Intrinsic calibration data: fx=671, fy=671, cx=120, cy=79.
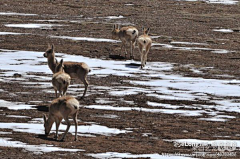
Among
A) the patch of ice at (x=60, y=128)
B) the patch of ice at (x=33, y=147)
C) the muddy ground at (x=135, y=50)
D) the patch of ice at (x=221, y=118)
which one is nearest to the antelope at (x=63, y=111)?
the muddy ground at (x=135, y=50)

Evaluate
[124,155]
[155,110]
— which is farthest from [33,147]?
[155,110]

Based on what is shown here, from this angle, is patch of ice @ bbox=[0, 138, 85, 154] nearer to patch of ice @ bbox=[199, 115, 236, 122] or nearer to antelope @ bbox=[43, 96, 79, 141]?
antelope @ bbox=[43, 96, 79, 141]

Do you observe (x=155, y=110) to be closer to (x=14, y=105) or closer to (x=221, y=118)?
(x=221, y=118)

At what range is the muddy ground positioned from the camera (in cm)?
1462

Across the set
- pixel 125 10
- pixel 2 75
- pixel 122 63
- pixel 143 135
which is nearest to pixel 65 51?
pixel 122 63

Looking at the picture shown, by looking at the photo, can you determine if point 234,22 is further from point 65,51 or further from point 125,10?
point 65,51

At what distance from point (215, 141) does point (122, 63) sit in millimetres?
13732

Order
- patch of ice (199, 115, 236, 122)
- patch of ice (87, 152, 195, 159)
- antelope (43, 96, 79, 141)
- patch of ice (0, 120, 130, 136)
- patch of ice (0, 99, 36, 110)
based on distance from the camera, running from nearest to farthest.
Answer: patch of ice (87, 152, 195, 159)
antelope (43, 96, 79, 141)
patch of ice (0, 120, 130, 136)
patch of ice (199, 115, 236, 122)
patch of ice (0, 99, 36, 110)

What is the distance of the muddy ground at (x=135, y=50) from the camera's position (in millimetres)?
14617

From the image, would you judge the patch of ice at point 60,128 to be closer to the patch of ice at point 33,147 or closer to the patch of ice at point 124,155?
the patch of ice at point 33,147

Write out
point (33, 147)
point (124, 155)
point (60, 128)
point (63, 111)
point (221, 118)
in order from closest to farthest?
1. point (124, 155)
2. point (33, 147)
3. point (63, 111)
4. point (60, 128)
5. point (221, 118)

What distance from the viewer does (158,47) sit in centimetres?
3369

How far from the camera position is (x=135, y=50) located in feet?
109

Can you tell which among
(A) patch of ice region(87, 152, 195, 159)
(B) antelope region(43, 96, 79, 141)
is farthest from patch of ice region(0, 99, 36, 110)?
(A) patch of ice region(87, 152, 195, 159)
